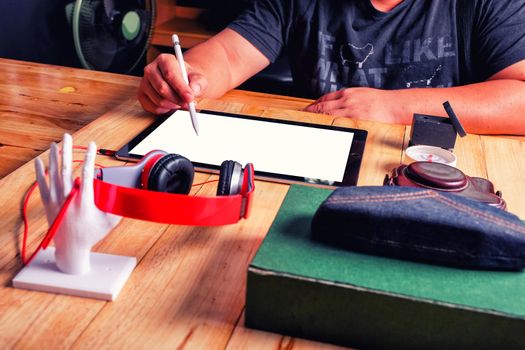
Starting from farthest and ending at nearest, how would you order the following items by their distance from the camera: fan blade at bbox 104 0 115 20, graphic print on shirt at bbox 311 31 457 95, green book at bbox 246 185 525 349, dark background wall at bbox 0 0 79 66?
dark background wall at bbox 0 0 79 66 → fan blade at bbox 104 0 115 20 → graphic print on shirt at bbox 311 31 457 95 → green book at bbox 246 185 525 349

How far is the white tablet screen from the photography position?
89 cm

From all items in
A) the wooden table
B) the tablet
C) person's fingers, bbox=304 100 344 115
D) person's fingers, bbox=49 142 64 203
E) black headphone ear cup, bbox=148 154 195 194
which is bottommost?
the wooden table

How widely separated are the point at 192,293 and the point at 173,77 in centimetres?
58

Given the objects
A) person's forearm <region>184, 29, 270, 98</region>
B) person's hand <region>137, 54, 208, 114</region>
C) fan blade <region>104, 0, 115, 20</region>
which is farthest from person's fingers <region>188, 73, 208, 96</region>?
fan blade <region>104, 0, 115, 20</region>

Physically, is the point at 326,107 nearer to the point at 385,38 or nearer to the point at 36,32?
the point at 385,38

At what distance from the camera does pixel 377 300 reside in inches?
19.5

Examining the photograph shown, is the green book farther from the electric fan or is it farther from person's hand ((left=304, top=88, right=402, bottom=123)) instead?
the electric fan

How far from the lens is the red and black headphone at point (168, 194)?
561 mm

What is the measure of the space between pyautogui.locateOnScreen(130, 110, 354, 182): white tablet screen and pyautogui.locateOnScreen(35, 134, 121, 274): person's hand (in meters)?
0.33

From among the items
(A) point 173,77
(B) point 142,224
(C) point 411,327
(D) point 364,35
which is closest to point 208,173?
(B) point 142,224

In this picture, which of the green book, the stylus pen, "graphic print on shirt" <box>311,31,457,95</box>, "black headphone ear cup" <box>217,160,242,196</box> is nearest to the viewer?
the green book

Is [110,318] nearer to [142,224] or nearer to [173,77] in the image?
[142,224]

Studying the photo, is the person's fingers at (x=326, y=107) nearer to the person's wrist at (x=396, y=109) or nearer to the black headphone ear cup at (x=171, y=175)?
the person's wrist at (x=396, y=109)

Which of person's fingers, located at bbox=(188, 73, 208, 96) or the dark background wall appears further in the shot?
the dark background wall
